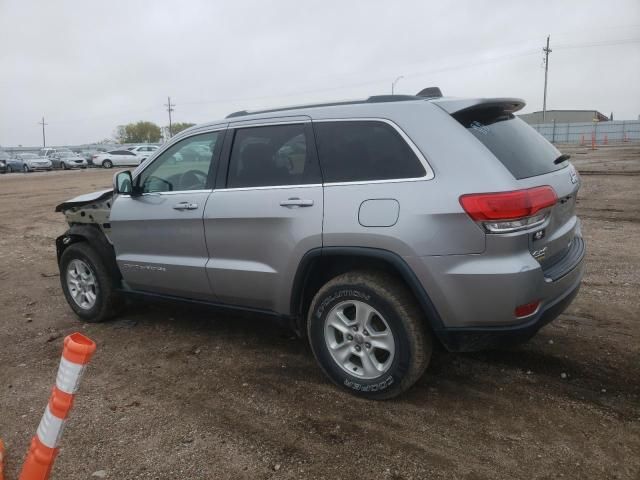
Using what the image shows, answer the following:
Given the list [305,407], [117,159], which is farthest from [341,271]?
[117,159]

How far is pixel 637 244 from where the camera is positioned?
7043 mm

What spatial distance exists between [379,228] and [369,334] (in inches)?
26.9

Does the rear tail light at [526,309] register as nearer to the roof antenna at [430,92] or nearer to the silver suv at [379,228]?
the silver suv at [379,228]

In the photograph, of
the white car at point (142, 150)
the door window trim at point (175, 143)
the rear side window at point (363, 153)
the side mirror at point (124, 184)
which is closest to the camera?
the rear side window at point (363, 153)

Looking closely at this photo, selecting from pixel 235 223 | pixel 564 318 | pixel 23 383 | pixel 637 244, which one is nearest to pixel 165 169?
pixel 235 223

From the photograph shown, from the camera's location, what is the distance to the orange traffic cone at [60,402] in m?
2.07

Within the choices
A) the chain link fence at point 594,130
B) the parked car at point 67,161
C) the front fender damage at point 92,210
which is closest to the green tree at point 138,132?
the parked car at point 67,161

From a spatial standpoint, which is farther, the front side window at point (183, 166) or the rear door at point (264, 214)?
the front side window at point (183, 166)

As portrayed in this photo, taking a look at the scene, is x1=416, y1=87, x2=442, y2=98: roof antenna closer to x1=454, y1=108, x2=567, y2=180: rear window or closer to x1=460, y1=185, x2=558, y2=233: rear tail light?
x1=454, y1=108, x2=567, y2=180: rear window

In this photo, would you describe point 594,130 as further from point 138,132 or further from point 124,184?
point 138,132

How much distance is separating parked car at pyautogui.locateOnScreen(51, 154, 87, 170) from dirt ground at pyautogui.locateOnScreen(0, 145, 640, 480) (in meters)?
39.9

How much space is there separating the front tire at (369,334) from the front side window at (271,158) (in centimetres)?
78

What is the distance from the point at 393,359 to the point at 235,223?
1.47 metres

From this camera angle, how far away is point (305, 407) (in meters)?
3.38
